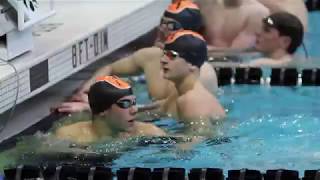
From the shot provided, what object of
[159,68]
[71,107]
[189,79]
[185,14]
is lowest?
[71,107]

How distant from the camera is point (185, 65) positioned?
3883 millimetres

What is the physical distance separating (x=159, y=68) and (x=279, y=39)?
69cm

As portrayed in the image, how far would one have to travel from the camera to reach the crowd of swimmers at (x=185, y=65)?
3.65 metres

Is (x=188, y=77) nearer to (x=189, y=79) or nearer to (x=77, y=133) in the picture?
(x=189, y=79)

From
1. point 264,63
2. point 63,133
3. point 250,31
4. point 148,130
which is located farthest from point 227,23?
point 63,133

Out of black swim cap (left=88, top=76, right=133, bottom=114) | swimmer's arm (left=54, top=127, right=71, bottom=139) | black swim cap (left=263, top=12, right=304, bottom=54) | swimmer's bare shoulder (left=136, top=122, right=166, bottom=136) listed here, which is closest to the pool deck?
swimmer's arm (left=54, top=127, right=71, bottom=139)

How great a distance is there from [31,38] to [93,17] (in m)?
0.97

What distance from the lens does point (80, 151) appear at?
3637 millimetres

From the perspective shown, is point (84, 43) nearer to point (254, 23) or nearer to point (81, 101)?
point (81, 101)

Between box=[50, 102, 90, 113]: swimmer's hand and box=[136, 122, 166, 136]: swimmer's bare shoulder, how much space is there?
1.41 ft

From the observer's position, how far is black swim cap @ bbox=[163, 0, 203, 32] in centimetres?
432

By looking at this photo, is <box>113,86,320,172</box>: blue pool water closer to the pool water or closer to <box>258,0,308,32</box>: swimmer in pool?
the pool water

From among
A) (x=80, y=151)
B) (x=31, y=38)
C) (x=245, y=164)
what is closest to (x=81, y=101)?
(x=31, y=38)

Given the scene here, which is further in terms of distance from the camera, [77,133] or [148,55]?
[148,55]
